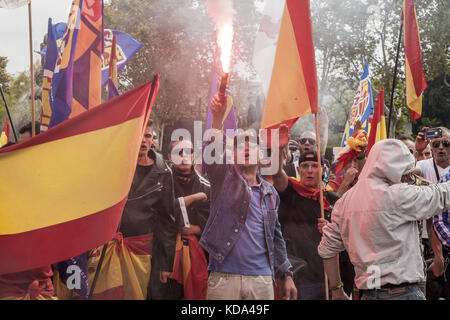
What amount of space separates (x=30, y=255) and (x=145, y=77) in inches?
316

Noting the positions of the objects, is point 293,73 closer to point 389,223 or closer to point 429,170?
point 389,223

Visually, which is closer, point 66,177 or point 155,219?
point 66,177

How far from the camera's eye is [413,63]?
5891 millimetres

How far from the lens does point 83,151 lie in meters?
3.27

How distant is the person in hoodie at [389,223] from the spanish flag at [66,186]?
1.48 meters

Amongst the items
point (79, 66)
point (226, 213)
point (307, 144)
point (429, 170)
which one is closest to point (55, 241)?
point (226, 213)

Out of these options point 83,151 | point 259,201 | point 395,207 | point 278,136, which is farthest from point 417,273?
point 83,151

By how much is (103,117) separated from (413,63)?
13.0ft

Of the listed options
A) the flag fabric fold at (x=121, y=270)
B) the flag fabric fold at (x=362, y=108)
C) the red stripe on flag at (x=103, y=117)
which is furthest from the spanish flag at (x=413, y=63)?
the red stripe on flag at (x=103, y=117)

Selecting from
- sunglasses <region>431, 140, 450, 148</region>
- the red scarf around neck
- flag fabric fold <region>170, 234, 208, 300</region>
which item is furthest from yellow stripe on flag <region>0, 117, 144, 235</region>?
sunglasses <region>431, 140, 450, 148</region>

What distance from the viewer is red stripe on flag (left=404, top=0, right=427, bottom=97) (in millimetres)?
5855

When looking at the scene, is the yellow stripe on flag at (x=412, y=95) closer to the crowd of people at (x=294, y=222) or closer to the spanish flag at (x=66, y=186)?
the crowd of people at (x=294, y=222)

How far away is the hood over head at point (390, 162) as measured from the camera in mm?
3043
